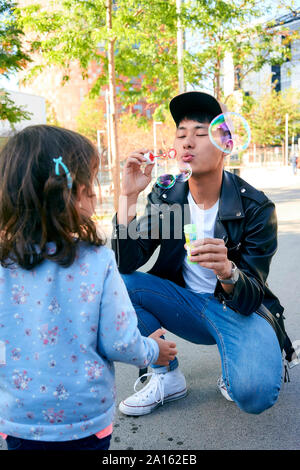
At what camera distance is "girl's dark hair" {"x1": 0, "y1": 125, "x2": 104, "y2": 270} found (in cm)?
132

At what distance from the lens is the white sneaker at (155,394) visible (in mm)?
2385

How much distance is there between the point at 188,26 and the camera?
9.15 metres

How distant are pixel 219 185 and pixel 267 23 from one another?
11.3 meters

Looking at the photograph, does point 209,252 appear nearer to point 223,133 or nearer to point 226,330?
point 226,330

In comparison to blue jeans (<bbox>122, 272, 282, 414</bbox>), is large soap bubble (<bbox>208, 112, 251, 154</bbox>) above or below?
above

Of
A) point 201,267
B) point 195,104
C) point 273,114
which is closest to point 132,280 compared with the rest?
point 201,267

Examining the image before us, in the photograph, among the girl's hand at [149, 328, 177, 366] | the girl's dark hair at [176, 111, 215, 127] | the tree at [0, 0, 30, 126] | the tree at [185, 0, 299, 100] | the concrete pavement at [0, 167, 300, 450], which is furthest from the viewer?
the tree at [185, 0, 299, 100]

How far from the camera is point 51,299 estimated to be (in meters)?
1.34

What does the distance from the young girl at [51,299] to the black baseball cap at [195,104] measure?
130 centimetres

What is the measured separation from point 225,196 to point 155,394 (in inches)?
43.0

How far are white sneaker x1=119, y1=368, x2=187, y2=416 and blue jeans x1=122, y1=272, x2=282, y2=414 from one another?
0.06 metres

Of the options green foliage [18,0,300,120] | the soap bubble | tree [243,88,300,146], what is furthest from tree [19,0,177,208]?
tree [243,88,300,146]

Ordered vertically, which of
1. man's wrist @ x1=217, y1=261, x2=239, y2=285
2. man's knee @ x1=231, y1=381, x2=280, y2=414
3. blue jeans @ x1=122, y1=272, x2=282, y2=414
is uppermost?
man's wrist @ x1=217, y1=261, x2=239, y2=285

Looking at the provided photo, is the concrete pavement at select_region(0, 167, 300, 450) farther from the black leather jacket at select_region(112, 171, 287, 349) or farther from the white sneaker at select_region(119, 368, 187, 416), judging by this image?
the black leather jacket at select_region(112, 171, 287, 349)
